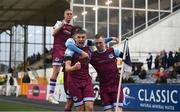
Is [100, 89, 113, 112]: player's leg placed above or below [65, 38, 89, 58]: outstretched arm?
below

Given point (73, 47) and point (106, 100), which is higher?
point (73, 47)

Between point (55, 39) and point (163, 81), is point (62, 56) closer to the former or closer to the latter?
point (55, 39)

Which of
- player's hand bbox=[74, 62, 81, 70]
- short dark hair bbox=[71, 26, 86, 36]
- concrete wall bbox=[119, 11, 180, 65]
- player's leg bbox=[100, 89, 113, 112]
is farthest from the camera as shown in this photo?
concrete wall bbox=[119, 11, 180, 65]

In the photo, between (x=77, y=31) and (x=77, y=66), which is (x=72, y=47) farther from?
(x=77, y=66)

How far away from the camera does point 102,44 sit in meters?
10.4

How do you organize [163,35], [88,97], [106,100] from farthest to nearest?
[163,35], [106,100], [88,97]

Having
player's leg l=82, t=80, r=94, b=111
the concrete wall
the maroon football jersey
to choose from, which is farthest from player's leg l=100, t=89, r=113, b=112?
the concrete wall

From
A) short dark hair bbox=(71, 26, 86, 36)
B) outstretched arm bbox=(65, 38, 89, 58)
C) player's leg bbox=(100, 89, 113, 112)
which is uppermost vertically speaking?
short dark hair bbox=(71, 26, 86, 36)

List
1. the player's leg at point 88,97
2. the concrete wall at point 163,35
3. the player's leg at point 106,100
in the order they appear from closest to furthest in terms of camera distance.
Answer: the player's leg at point 88,97, the player's leg at point 106,100, the concrete wall at point 163,35

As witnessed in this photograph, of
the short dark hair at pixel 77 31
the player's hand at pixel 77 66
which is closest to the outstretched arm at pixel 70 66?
the player's hand at pixel 77 66

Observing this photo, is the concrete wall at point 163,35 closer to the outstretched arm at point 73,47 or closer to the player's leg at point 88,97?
the player's leg at point 88,97

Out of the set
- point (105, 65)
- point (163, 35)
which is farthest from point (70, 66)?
point (163, 35)

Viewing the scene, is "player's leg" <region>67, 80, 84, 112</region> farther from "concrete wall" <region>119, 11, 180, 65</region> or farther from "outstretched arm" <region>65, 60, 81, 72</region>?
"concrete wall" <region>119, 11, 180, 65</region>

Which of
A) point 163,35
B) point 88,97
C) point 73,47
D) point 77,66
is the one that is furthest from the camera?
point 163,35
